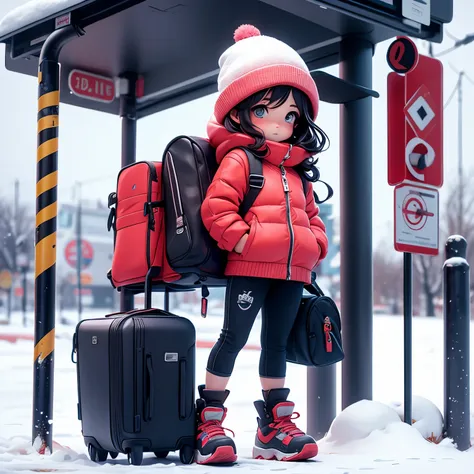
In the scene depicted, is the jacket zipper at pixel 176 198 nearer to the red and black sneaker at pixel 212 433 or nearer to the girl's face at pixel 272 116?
the girl's face at pixel 272 116

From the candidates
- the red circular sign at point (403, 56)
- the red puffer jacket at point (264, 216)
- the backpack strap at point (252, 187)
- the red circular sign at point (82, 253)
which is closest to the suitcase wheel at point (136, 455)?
the red puffer jacket at point (264, 216)

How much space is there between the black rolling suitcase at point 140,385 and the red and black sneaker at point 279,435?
13.0 inches

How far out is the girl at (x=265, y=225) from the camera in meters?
3.26

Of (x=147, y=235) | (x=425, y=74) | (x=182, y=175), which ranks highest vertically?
(x=425, y=74)

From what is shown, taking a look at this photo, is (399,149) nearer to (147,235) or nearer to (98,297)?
(147,235)

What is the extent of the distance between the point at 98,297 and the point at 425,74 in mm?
34916

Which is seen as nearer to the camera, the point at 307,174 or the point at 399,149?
the point at 307,174

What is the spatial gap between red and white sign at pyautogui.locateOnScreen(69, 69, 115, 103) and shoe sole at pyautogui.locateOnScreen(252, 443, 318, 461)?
274cm

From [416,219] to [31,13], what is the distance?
210 cm

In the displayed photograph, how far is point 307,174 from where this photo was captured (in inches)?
143

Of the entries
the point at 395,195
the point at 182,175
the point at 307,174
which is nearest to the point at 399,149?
the point at 395,195

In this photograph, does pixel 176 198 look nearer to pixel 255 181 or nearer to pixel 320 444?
pixel 255 181

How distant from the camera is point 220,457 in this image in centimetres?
313

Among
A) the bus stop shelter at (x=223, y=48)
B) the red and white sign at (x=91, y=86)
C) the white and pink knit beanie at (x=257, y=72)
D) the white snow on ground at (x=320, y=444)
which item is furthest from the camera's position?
the red and white sign at (x=91, y=86)
